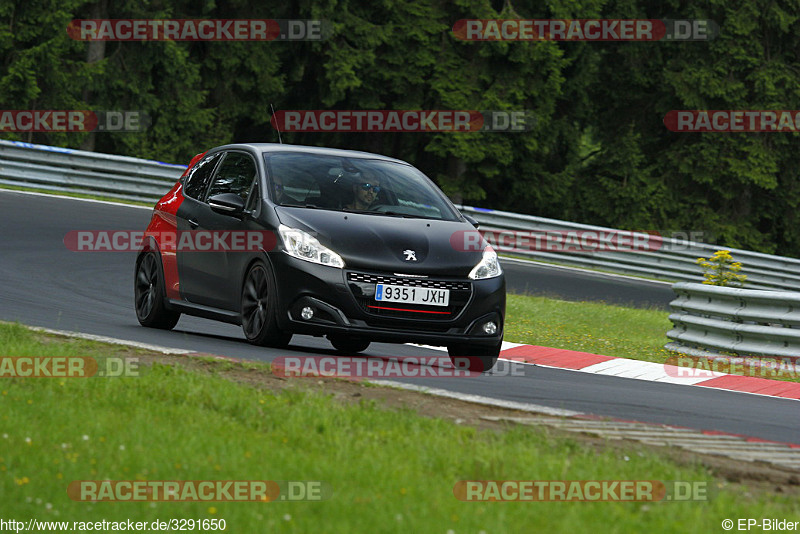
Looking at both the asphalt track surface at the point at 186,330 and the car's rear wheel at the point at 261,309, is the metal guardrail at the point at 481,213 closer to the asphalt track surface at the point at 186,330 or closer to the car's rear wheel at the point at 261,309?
the asphalt track surface at the point at 186,330

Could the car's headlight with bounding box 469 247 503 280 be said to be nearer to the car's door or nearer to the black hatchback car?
the black hatchback car

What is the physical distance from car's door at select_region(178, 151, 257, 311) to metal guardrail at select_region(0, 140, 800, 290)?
1321 cm

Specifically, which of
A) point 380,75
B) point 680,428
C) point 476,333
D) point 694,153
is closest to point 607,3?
point 694,153

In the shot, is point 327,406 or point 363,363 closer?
point 327,406

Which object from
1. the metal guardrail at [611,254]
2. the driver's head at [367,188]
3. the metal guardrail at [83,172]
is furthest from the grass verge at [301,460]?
the metal guardrail at [611,254]

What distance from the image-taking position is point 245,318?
9852 millimetres

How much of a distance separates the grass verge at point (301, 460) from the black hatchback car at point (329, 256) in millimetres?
1977

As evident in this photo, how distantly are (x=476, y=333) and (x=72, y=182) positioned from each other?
15792mm

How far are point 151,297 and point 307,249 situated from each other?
105 inches

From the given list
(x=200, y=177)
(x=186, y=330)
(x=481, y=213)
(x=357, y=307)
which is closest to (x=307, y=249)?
(x=357, y=307)

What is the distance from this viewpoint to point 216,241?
10.3 m

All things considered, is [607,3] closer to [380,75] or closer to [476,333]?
[380,75]

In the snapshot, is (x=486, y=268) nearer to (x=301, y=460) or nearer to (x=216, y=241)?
(x=216, y=241)

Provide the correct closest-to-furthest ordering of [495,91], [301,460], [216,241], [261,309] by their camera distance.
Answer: [301,460]
[261,309]
[216,241]
[495,91]
